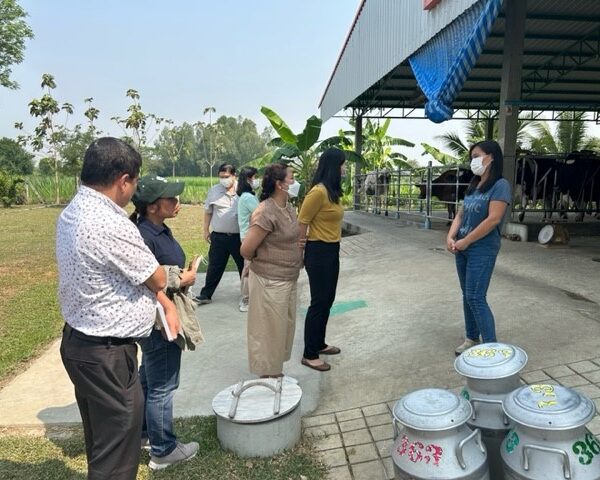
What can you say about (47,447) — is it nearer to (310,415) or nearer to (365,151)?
(310,415)

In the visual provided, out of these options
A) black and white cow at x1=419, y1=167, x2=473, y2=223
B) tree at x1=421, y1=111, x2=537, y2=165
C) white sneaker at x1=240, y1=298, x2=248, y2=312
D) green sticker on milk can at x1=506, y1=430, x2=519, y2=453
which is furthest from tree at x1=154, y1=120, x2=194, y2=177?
green sticker on milk can at x1=506, y1=430, x2=519, y2=453

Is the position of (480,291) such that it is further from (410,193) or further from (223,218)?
(410,193)

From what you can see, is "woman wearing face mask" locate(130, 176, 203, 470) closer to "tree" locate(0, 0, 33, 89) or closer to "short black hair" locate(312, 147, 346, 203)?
"short black hair" locate(312, 147, 346, 203)

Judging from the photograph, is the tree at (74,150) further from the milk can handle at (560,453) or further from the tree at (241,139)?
the tree at (241,139)

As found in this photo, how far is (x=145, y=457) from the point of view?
111 inches

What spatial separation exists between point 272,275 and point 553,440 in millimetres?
1899

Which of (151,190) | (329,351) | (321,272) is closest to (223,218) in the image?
(329,351)

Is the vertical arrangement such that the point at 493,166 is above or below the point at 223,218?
above

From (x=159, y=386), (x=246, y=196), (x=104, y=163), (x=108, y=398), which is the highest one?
(x=104, y=163)

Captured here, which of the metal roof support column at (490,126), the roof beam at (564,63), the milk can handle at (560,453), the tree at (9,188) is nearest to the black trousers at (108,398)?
the milk can handle at (560,453)

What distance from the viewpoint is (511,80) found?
26.7ft

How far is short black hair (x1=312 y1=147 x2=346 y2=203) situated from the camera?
3.45 metres

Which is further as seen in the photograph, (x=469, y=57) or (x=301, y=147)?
(x=301, y=147)

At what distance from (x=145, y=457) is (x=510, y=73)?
796 cm
